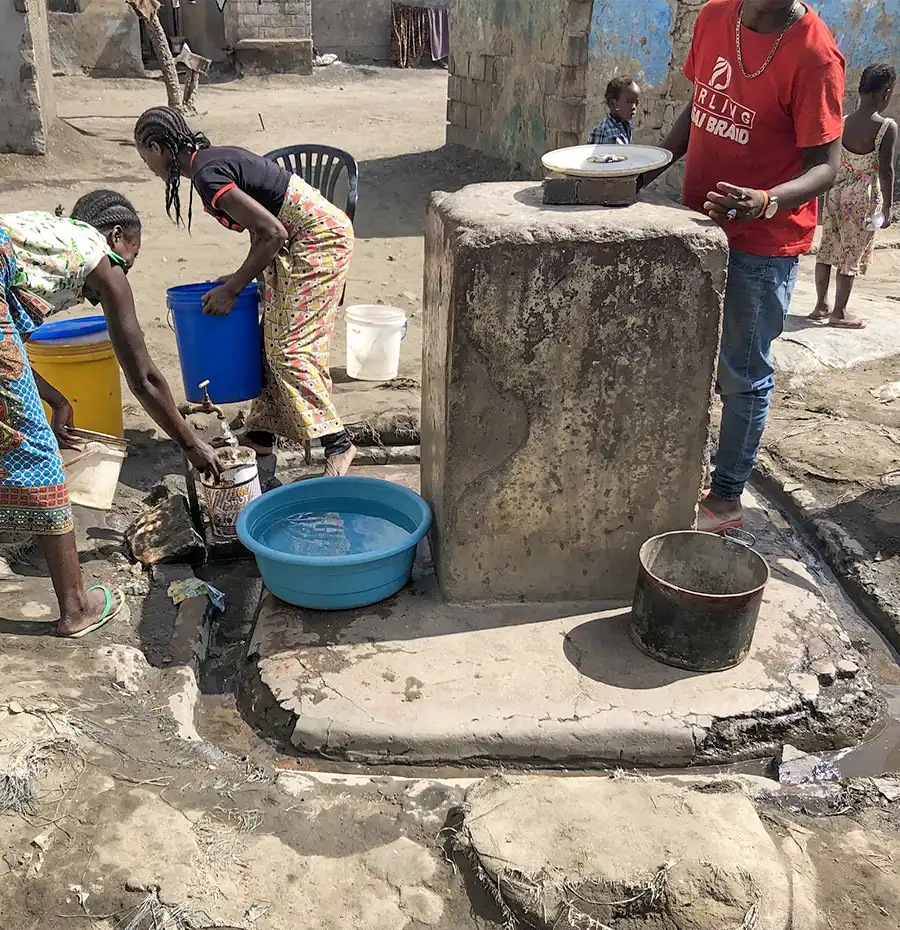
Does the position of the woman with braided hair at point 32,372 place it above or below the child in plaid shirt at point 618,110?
below

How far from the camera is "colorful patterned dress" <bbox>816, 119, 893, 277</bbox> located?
5.81 meters

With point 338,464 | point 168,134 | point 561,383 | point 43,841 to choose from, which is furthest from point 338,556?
point 168,134

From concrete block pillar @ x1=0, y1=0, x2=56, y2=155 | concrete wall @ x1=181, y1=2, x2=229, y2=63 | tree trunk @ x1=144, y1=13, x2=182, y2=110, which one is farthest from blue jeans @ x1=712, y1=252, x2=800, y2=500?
concrete wall @ x1=181, y1=2, x2=229, y2=63

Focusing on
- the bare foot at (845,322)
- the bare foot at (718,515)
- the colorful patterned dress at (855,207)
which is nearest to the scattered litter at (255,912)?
the bare foot at (718,515)

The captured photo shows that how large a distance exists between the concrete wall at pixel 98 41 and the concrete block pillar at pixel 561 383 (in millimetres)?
15498

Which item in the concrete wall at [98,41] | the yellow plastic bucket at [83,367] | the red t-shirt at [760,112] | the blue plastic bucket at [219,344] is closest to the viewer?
the red t-shirt at [760,112]

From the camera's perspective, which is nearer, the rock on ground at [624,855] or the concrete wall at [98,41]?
the rock on ground at [624,855]

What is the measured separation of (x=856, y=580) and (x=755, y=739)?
106 centimetres

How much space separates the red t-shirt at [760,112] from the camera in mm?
2738

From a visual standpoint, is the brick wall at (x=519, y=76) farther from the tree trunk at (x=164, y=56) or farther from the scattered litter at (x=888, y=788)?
the scattered litter at (x=888, y=788)

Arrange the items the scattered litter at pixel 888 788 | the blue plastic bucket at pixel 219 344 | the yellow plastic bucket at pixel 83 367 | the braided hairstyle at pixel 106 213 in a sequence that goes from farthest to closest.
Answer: the blue plastic bucket at pixel 219 344
the yellow plastic bucket at pixel 83 367
the braided hairstyle at pixel 106 213
the scattered litter at pixel 888 788

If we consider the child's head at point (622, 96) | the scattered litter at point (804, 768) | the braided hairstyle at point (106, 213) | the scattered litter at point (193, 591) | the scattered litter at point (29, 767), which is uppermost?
the child's head at point (622, 96)

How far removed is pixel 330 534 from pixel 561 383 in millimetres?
987

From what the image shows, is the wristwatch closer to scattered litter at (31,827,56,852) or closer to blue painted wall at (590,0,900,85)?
scattered litter at (31,827,56,852)
